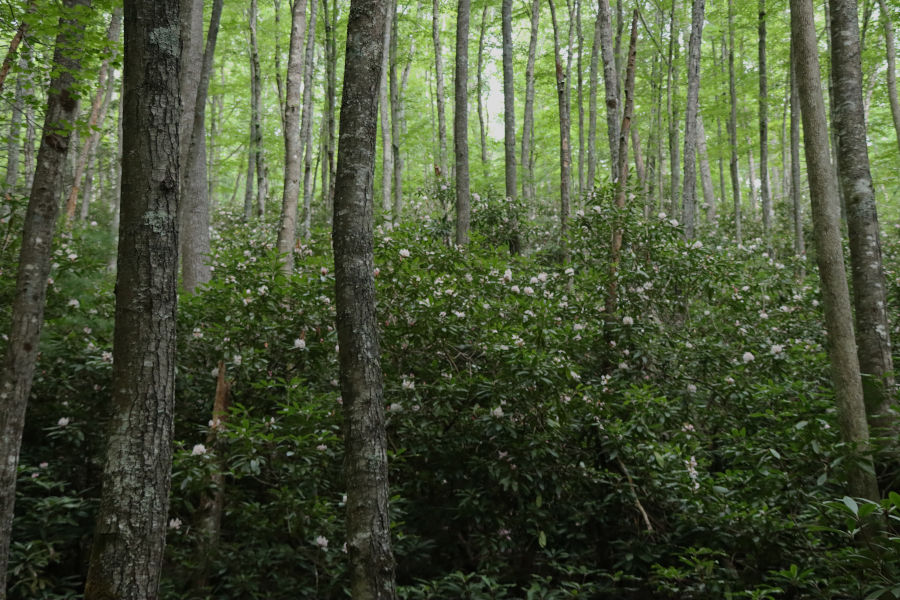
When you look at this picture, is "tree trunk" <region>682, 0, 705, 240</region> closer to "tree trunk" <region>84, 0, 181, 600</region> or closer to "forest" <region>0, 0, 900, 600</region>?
"forest" <region>0, 0, 900, 600</region>

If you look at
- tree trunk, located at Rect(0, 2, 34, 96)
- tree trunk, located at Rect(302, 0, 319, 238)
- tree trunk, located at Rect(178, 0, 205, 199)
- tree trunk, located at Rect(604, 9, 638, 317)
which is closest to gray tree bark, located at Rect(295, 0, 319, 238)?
tree trunk, located at Rect(302, 0, 319, 238)

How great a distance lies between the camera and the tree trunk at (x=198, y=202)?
760cm

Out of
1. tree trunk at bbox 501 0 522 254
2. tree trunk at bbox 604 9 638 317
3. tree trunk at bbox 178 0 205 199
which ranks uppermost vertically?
tree trunk at bbox 501 0 522 254

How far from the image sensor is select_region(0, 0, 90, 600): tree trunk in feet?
11.5

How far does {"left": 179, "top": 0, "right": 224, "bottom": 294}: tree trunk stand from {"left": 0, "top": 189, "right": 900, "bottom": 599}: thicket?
1907mm

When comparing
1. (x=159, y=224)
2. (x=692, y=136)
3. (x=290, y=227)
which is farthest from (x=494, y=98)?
(x=159, y=224)

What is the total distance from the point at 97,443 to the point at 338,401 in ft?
6.83

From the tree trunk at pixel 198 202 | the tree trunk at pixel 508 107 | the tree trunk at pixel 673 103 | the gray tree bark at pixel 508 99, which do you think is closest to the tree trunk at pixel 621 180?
the tree trunk at pixel 508 107

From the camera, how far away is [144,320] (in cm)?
247

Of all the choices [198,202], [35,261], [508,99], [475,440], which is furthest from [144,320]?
[508,99]

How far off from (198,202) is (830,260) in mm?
7419

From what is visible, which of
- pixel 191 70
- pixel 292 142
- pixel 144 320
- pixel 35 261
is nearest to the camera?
pixel 144 320

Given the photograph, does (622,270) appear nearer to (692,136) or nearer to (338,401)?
(338,401)

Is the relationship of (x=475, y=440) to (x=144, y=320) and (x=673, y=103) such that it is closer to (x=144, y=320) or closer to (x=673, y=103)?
(x=144, y=320)
